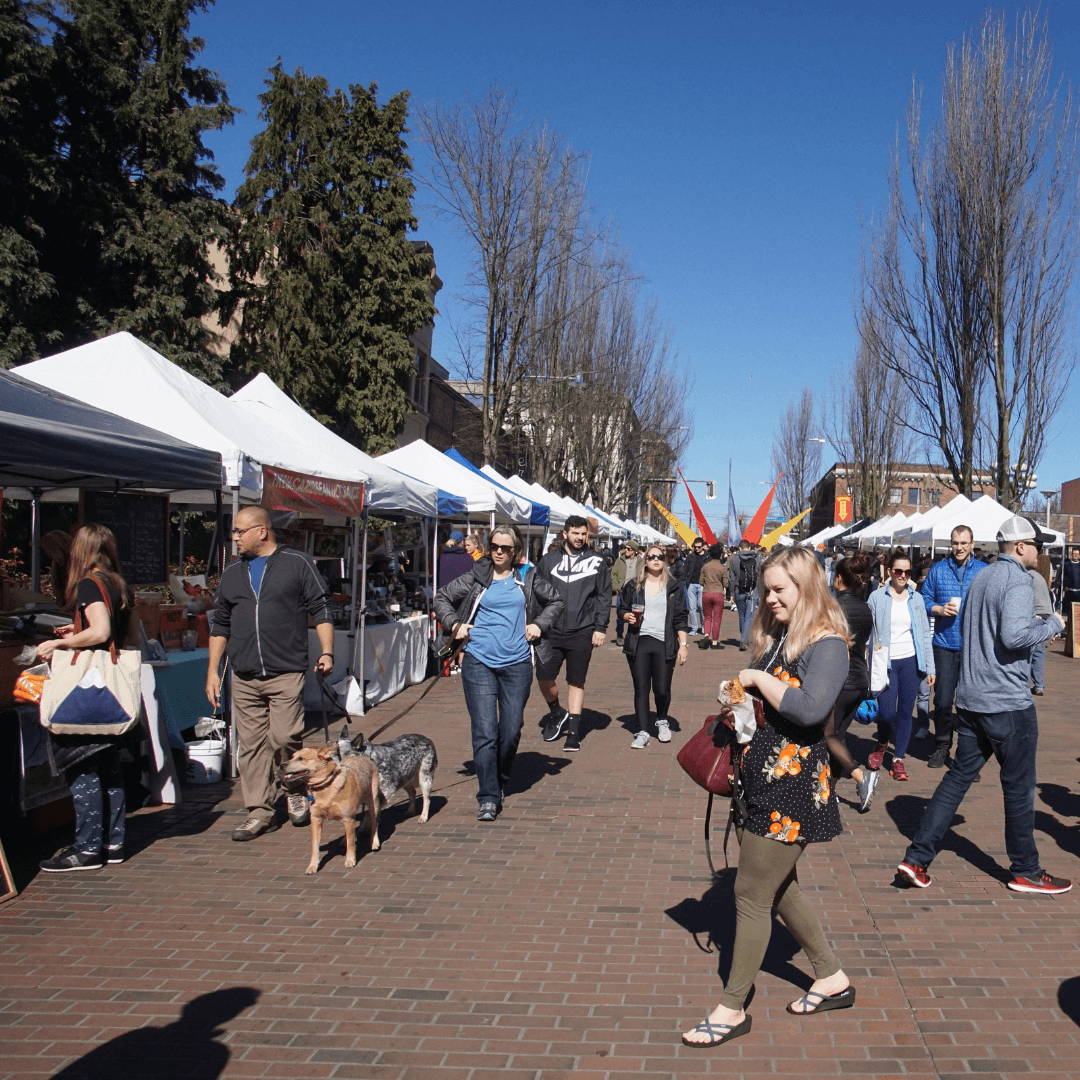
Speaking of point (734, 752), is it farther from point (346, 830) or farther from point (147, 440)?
point (147, 440)

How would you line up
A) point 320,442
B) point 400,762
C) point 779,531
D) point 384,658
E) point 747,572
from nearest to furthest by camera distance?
point 400,762
point 320,442
point 384,658
point 779,531
point 747,572

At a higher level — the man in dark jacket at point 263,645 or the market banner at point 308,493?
the market banner at point 308,493

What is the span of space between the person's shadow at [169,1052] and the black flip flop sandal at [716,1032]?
162 cm

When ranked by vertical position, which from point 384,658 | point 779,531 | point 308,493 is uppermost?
point 308,493

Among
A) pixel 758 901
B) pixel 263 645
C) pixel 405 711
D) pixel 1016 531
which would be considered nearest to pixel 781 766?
pixel 758 901

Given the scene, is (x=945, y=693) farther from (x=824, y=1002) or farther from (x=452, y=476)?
(x=452, y=476)

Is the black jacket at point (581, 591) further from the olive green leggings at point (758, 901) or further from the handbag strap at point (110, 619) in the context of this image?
the olive green leggings at point (758, 901)

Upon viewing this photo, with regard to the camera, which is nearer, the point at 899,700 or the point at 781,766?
the point at 781,766

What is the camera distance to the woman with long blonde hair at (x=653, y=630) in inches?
350

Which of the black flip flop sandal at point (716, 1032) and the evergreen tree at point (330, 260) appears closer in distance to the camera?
the black flip flop sandal at point (716, 1032)

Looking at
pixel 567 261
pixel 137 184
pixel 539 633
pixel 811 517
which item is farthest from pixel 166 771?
pixel 811 517

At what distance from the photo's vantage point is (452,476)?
1485cm

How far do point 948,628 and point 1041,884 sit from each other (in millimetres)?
3594

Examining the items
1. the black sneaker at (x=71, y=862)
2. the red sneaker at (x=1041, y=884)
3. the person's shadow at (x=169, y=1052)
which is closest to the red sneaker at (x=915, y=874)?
the red sneaker at (x=1041, y=884)
